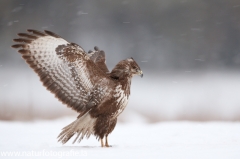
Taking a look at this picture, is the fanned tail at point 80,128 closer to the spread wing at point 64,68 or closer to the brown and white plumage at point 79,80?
the brown and white plumage at point 79,80

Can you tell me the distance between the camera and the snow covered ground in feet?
12.7

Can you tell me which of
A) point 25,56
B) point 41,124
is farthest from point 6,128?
point 25,56

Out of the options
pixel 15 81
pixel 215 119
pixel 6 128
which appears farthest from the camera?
pixel 15 81

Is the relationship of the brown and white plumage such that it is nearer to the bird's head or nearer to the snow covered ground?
the bird's head

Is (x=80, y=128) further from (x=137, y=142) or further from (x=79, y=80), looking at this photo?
(x=137, y=142)

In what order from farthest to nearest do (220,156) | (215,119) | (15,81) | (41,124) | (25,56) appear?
1. (15,81)
2. (215,119)
3. (41,124)
4. (25,56)
5. (220,156)

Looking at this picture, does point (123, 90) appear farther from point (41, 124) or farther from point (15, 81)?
point (15, 81)

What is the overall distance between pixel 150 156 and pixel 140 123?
4.11 meters

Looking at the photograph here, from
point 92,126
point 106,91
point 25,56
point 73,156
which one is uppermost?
point 25,56

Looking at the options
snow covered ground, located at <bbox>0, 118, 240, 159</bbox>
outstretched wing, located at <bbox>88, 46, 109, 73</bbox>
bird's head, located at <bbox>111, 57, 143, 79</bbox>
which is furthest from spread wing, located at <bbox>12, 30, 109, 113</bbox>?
snow covered ground, located at <bbox>0, 118, 240, 159</bbox>

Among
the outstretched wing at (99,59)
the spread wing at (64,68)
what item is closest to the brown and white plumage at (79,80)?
the spread wing at (64,68)

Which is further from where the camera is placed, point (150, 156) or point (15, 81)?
point (15, 81)

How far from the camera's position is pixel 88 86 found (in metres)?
4.70

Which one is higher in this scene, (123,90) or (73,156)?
(123,90)
